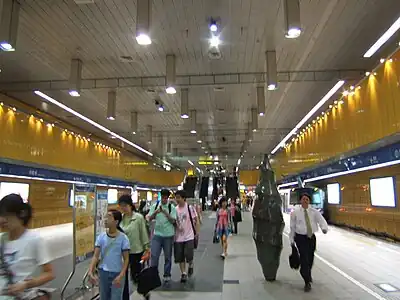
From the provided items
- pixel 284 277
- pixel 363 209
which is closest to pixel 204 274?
pixel 284 277

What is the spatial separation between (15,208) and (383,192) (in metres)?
13.1

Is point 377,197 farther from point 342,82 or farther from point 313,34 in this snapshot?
point 313,34

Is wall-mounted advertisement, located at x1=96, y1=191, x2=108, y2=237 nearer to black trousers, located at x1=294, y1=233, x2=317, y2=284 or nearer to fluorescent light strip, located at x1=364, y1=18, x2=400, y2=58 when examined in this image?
black trousers, located at x1=294, y1=233, x2=317, y2=284

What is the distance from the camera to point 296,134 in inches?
824

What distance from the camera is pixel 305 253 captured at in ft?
19.6

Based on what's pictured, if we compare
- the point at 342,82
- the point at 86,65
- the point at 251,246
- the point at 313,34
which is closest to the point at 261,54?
the point at 313,34

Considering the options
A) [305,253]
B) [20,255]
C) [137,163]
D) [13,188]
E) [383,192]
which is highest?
[137,163]

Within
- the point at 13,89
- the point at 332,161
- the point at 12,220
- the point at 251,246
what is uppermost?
the point at 13,89

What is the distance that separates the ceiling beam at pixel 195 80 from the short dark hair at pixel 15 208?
9566mm

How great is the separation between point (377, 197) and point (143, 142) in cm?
1625

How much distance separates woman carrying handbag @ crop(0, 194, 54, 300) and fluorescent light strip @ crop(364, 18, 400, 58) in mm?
8003

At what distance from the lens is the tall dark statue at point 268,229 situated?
21.4 feet

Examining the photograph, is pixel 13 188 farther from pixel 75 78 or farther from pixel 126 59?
pixel 126 59

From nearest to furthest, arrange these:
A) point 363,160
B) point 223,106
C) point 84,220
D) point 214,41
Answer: point 84,220 → point 214,41 → point 363,160 → point 223,106
